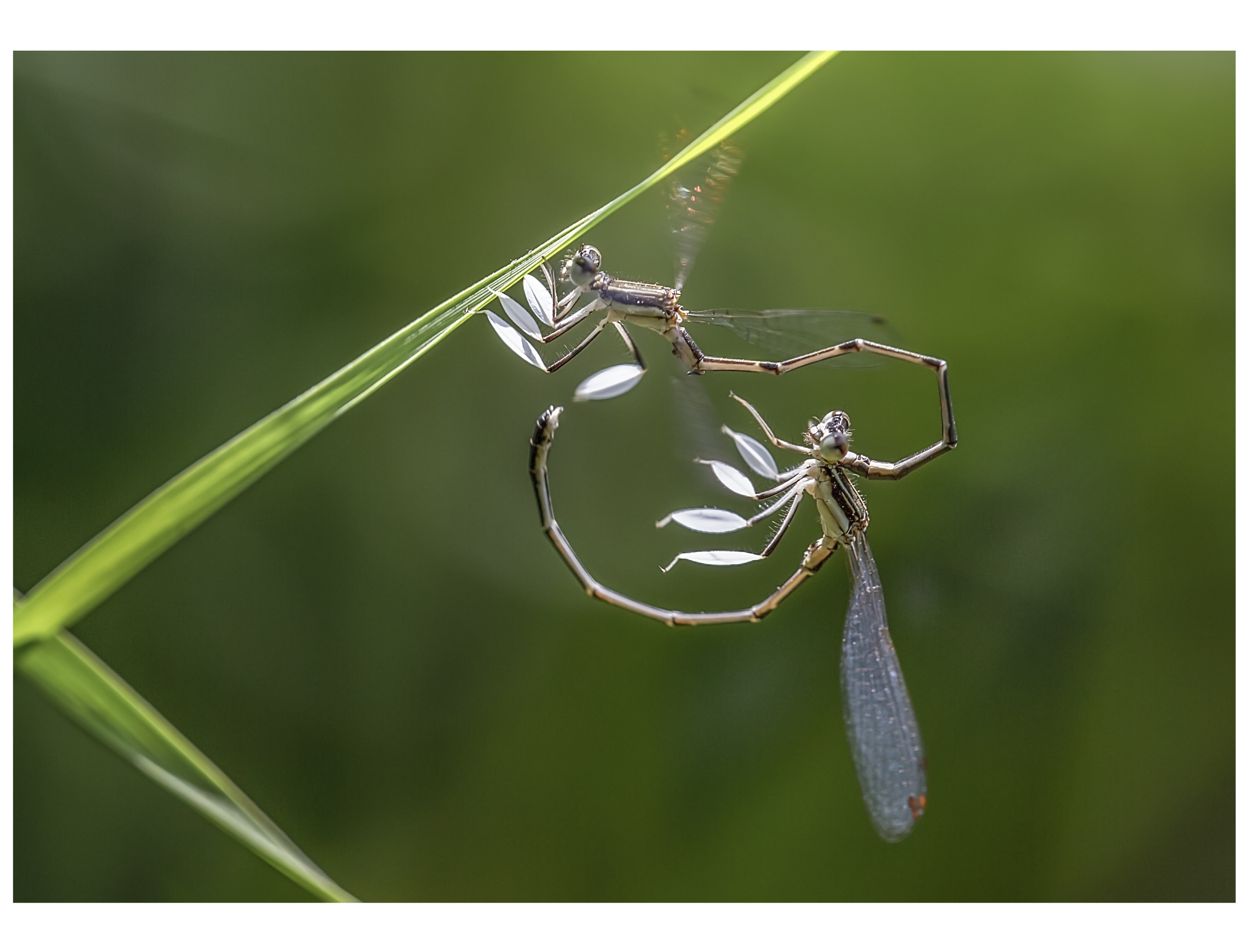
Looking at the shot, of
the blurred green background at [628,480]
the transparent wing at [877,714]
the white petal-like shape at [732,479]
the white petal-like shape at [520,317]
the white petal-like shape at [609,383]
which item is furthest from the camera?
the blurred green background at [628,480]

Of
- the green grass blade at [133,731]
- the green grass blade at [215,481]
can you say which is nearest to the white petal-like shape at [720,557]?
the green grass blade at [215,481]

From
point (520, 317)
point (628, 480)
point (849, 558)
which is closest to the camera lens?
point (520, 317)

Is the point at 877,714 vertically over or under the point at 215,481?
under

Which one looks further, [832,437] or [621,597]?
[621,597]

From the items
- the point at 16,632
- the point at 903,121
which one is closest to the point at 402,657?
the point at 16,632

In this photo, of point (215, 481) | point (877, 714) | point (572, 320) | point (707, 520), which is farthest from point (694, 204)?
point (877, 714)

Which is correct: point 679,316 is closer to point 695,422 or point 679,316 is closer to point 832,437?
point 695,422

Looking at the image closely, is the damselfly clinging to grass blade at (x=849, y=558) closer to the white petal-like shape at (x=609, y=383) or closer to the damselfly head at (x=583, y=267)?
the white petal-like shape at (x=609, y=383)

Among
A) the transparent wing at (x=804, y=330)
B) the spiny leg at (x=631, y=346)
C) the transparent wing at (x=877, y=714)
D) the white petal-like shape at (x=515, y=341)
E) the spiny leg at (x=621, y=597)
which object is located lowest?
the transparent wing at (x=877, y=714)

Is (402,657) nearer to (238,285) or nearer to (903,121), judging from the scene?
(238,285)
